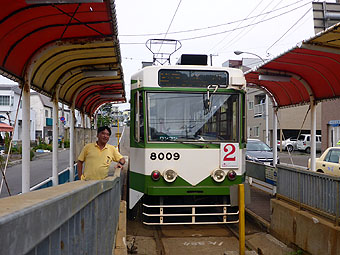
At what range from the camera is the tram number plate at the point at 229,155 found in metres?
7.82

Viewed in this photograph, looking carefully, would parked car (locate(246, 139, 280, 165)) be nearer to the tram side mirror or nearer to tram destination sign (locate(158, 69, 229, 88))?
tram destination sign (locate(158, 69, 229, 88))

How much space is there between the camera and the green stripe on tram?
24.9ft

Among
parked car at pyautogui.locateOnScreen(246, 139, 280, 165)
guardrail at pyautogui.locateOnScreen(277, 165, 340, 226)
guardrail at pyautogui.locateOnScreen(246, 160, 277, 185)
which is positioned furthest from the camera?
parked car at pyautogui.locateOnScreen(246, 139, 280, 165)

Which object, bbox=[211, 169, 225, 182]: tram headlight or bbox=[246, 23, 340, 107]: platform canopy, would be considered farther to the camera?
bbox=[211, 169, 225, 182]: tram headlight

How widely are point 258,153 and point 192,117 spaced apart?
10628 mm

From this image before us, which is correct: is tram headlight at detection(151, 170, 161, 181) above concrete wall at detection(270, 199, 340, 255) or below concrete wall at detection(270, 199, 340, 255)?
above

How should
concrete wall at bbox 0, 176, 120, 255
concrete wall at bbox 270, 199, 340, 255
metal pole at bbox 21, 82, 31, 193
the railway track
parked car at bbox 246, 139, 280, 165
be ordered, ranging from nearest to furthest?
concrete wall at bbox 0, 176, 120, 255 → concrete wall at bbox 270, 199, 340, 255 → metal pole at bbox 21, 82, 31, 193 → the railway track → parked car at bbox 246, 139, 280, 165

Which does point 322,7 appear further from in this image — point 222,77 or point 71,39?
point 71,39

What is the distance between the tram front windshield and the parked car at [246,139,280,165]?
844 cm

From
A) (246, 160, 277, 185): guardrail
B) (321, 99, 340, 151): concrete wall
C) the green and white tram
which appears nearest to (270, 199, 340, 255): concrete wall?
the green and white tram

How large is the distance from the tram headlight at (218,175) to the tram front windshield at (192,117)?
628mm

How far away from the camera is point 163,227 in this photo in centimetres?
875

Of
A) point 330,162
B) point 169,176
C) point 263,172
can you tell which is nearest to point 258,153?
point 330,162

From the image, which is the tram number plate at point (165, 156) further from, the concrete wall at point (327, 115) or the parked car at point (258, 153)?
the concrete wall at point (327, 115)
